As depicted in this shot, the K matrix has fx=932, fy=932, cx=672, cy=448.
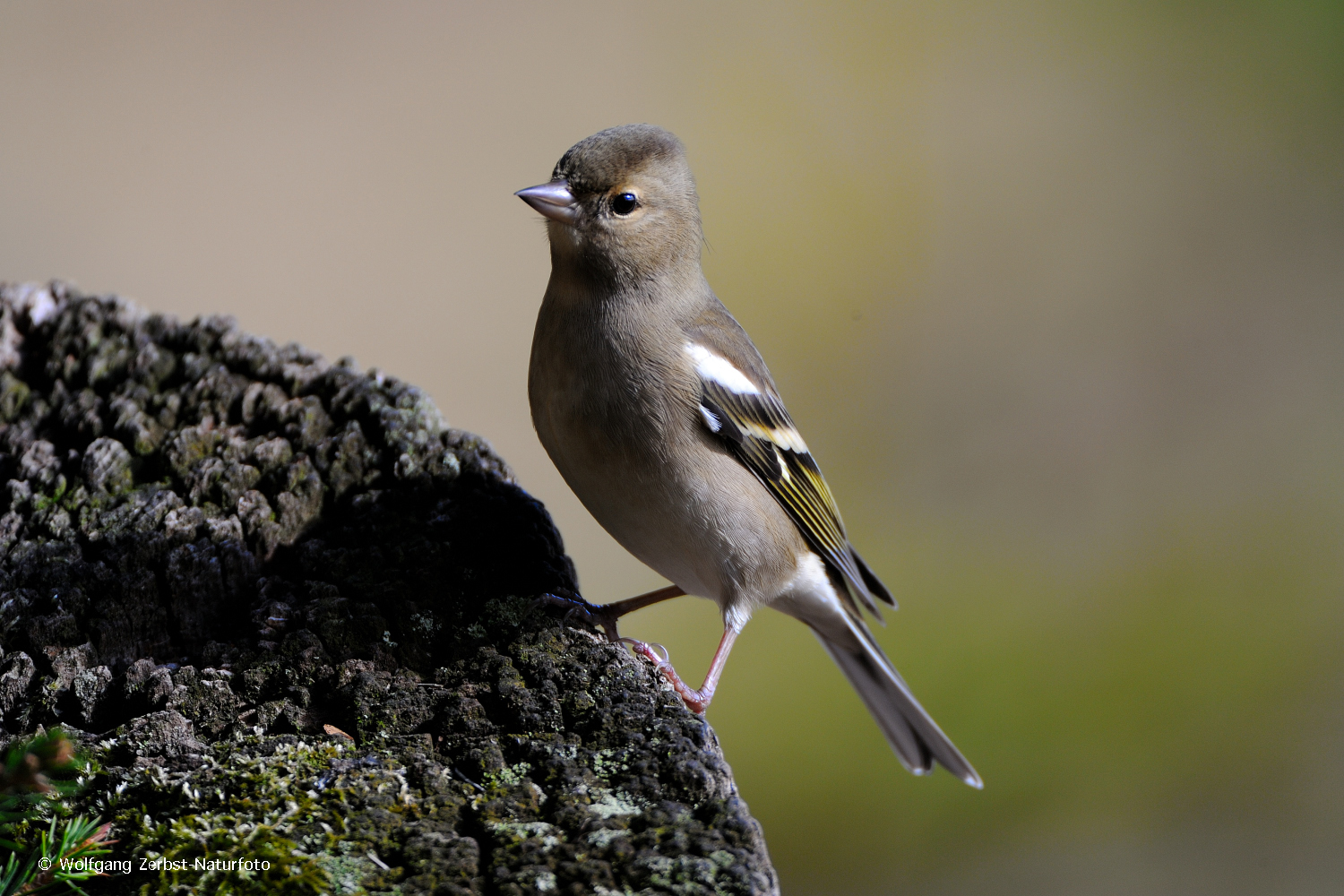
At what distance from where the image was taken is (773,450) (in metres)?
3.49

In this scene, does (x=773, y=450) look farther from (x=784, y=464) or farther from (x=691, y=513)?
(x=691, y=513)

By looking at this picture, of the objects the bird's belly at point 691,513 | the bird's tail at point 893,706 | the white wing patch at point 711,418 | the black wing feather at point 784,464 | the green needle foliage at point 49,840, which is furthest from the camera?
the bird's tail at point 893,706

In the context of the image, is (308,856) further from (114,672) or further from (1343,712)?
(1343,712)

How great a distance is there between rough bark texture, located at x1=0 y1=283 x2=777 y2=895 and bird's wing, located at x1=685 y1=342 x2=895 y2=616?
0.74 meters

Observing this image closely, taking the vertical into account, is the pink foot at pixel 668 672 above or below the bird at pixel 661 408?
below

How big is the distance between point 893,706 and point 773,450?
1.35 meters

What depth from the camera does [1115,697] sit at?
6664 mm

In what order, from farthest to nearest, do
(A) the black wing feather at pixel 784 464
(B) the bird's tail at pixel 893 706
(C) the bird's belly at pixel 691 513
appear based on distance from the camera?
(B) the bird's tail at pixel 893 706, (A) the black wing feather at pixel 784 464, (C) the bird's belly at pixel 691 513

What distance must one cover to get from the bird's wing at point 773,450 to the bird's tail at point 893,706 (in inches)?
8.3

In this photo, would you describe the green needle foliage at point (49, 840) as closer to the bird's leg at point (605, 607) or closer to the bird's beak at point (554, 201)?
the bird's leg at point (605, 607)

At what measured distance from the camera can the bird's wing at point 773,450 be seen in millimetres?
3219

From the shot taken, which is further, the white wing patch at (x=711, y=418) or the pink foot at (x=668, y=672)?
the white wing patch at (x=711, y=418)

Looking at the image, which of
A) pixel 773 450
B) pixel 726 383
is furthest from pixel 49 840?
pixel 773 450

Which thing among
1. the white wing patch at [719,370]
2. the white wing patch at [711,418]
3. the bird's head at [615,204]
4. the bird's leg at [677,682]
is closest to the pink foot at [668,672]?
the bird's leg at [677,682]
